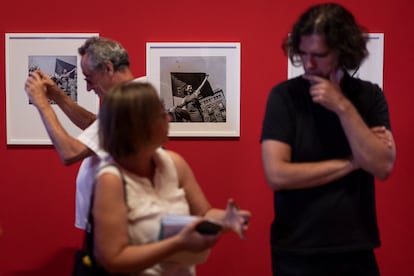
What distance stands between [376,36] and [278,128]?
1170mm

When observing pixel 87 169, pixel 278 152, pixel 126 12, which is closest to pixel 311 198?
pixel 278 152

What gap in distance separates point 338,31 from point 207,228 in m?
0.75

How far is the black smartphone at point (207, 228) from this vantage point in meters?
1.27

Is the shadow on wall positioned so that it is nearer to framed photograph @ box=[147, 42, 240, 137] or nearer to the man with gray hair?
the man with gray hair

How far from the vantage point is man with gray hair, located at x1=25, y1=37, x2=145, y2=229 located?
192 centimetres

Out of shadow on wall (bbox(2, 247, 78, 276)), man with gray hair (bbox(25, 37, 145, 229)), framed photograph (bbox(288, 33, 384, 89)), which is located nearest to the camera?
man with gray hair (bbox(25, 37, 145, 229))

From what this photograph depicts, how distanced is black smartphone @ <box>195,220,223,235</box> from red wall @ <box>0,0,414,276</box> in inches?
49.7

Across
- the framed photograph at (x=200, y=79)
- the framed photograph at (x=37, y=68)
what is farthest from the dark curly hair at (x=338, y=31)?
the framed photograph at (x=37, y=68)

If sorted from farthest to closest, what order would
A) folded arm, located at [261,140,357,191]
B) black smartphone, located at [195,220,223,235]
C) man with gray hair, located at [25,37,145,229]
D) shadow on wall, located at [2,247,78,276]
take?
shadow on wall, located at [2,247,78,276], man with gray hair, located at [25,37,145,229], folded arm, located at [261,140,357,191], black smartphone, located at [195,220,223,235]

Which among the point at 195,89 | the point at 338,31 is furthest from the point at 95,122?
the point at 338,31

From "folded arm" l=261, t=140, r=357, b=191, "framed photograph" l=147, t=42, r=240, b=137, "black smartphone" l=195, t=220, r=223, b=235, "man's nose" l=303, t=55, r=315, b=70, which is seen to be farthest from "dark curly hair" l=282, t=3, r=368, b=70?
"framed photograph" l=147, t=42, r=240, b=137

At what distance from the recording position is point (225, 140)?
253cm

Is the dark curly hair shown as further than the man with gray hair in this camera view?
No

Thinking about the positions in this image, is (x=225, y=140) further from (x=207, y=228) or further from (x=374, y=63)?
(x=207, y=228)
